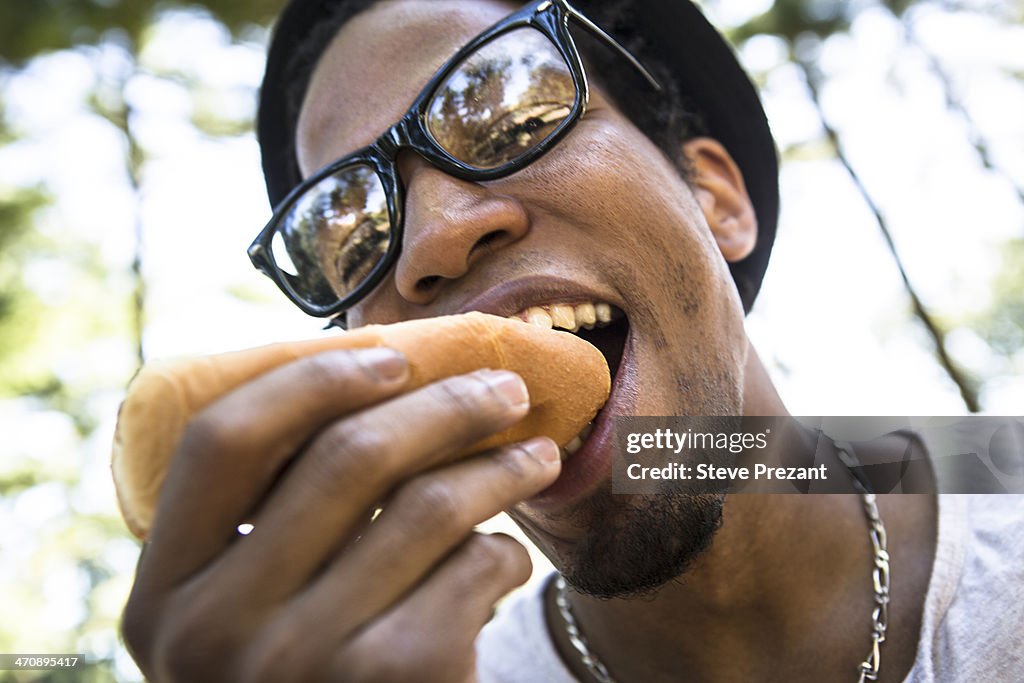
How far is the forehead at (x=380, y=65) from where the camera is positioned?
2.39 m

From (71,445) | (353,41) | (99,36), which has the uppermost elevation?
(353,41)

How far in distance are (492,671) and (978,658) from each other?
1.60 m

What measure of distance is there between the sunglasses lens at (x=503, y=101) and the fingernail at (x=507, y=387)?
98cm

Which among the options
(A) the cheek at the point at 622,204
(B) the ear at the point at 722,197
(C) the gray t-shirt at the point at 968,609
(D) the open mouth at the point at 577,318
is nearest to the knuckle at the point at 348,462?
(D) the open mouth at the point at 577,318

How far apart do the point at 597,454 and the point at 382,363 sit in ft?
3.06

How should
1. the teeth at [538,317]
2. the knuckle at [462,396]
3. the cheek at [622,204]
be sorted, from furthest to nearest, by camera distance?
the cheek at [622,204] < the teeth at [538,317] < the knuckle at [462,396]

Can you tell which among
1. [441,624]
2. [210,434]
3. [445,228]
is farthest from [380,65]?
[441,624]

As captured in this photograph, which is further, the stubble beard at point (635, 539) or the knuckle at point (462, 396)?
the stubble beard at point (635, 539)

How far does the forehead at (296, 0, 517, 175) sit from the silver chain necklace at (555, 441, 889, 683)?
5.49 ft

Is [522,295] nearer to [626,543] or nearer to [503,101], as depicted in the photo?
[503,101]

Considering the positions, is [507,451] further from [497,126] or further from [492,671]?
[492,671]

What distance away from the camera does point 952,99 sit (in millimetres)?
11500

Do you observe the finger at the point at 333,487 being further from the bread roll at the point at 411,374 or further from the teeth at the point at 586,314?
the teeth at the point at 586,314

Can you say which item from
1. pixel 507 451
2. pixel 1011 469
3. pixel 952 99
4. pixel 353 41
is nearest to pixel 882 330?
pixel 952 99
